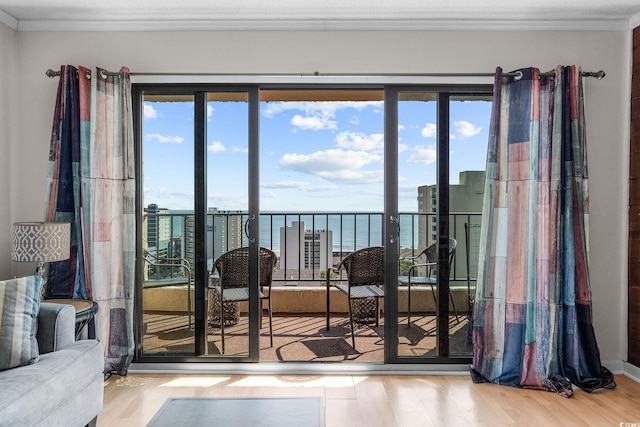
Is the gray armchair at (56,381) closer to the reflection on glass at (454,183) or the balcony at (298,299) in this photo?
the balcony at (298,299)

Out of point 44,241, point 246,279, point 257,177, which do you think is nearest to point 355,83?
point 257,177

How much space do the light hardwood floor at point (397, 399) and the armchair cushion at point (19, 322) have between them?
73 centimetres

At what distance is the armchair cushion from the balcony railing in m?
1.17

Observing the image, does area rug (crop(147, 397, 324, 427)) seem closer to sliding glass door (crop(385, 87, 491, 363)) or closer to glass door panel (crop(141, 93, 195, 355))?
glass door panel (crop(141, 93, 195, 355))

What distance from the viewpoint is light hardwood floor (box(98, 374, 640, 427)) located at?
2.53 meters

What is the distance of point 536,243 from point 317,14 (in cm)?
226

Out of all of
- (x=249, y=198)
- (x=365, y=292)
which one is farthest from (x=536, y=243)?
(x=249, y=198)

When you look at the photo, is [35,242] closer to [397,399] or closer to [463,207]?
[397,399]

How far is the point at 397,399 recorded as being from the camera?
9.20 feet

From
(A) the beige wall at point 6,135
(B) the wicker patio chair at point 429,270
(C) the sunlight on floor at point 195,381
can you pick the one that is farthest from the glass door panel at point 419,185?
(A) the beige wall at point 6,135

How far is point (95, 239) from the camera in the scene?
9.97 ft

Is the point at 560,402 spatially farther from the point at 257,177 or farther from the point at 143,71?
the point at 143,71

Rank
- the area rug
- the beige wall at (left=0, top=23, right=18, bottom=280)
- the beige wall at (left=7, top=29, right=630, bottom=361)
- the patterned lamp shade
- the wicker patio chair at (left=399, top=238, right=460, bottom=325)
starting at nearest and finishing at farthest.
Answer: the area rug
the patterned lamp shade
the beige wall at (left=0, top=23, right=18, bottom=280)
the beige wall at (left=7, top=29, right=630, bottom=361)
the wicker patio chair at (left=399, top=238, right=460, bottom=325)

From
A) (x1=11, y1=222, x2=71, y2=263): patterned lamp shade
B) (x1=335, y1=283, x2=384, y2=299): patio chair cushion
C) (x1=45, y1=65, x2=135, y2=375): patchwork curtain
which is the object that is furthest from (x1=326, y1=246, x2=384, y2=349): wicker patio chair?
(x1=11, y1=222, x2=71, y2=263): patterned lamp shade
